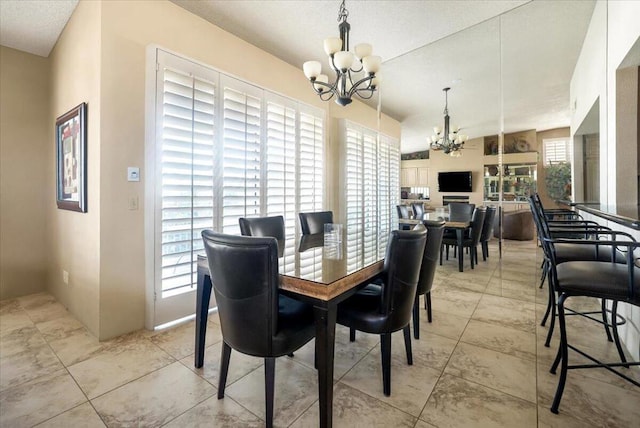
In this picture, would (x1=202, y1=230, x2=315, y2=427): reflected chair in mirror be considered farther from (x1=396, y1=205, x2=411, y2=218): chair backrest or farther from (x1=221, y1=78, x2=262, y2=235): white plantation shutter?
(x1=396, y1=205, x2=411, y2=218): chair backrest

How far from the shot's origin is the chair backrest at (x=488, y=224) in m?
3.40

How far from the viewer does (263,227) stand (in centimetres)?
244

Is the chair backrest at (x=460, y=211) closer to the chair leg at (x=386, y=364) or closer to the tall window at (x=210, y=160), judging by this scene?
the tall window at (x=210, y=160)

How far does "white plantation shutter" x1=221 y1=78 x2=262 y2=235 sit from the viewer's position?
9.02 ft

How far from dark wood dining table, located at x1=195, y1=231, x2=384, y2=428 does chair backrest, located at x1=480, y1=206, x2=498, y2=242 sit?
2.45 meters

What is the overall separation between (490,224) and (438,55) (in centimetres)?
222

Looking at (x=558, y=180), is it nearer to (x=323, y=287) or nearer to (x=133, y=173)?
(x=323, y=287)

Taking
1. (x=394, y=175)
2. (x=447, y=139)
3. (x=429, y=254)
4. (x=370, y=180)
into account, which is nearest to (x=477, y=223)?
(x=447, y=139)

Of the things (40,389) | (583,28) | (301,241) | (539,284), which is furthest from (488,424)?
(583,28)

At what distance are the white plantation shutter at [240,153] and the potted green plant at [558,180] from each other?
3.16 meters

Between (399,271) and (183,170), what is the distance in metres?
2.00

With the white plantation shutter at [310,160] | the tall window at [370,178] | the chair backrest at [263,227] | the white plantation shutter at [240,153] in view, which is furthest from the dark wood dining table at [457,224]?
the white plantation shutter at [240,153]

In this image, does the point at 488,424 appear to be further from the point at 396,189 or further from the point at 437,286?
the point at 396,189

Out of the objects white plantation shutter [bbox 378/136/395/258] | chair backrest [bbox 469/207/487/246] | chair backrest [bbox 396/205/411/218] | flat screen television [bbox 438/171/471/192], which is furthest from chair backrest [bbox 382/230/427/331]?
white plantation shutter [bbox 378/136/395/258]
